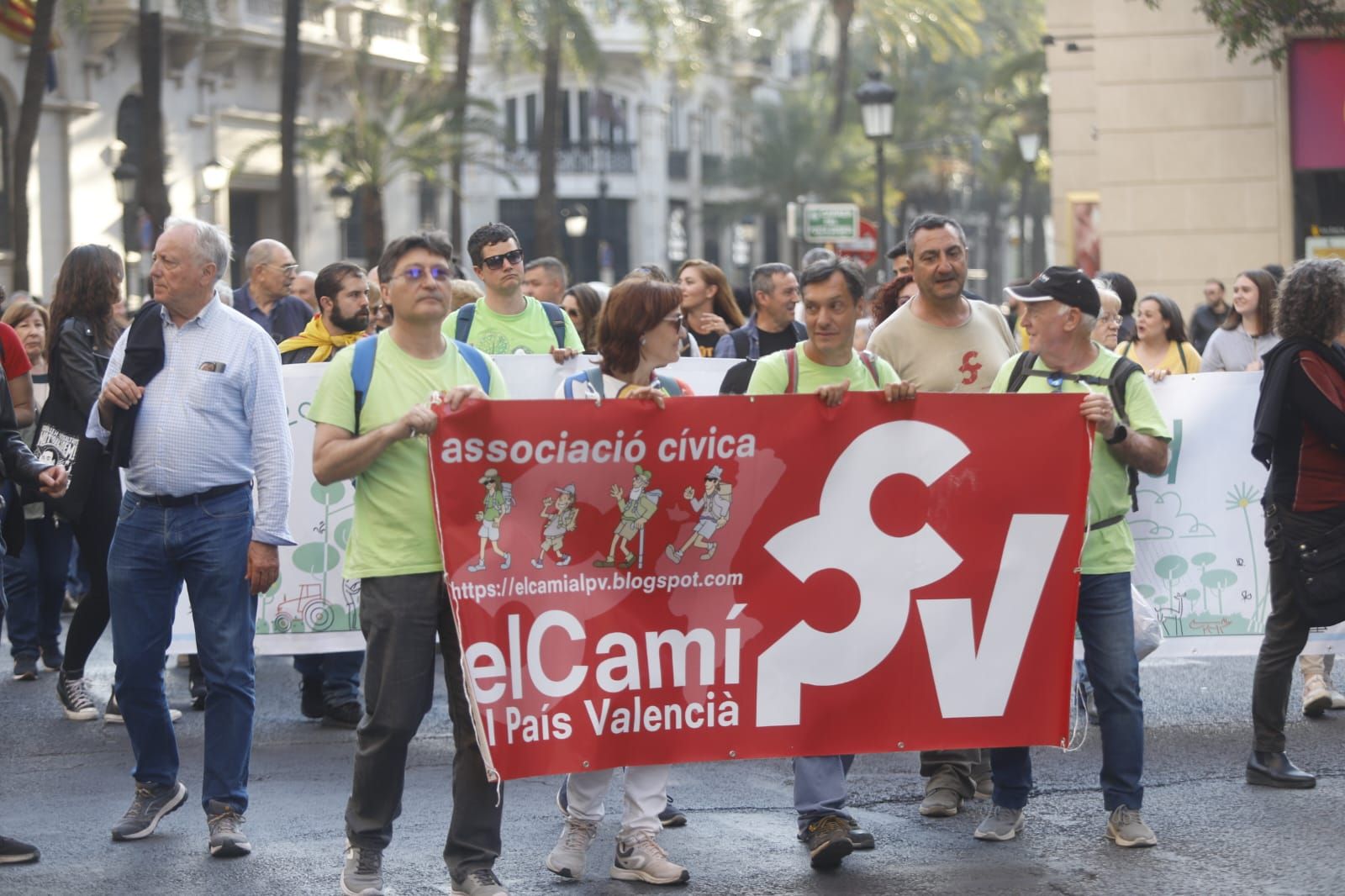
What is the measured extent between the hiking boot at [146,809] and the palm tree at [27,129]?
20.2 m

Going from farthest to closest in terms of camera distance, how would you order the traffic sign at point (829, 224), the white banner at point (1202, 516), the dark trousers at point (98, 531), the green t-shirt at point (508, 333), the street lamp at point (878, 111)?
the street lamp at point (878, 111)
the traffic sign at point (829, 224)
the green t-shirt at point (508, 333)
the white banner at point (1202, 516)
the dark trousers at point (98, 531)

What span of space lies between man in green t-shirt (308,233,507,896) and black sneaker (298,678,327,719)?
3333mm

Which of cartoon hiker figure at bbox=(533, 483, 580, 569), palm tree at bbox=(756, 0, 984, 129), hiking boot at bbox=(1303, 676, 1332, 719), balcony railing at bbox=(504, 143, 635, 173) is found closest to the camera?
cartoon hiker figure at bbox=(533, 483, 580, 569)

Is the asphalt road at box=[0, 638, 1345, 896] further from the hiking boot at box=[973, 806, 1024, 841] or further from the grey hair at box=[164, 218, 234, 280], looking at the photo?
the grey hair at box=[164, 218, 234, 280]

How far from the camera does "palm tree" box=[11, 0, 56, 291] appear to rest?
25297 millimetres

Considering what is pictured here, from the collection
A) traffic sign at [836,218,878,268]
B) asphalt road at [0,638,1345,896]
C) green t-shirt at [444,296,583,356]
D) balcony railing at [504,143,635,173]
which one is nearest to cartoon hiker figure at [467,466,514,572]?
asphalt road at [0,638,1345,896]

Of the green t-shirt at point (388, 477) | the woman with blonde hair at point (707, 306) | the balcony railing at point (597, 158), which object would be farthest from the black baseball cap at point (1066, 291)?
the balcony railing at point (597, 158)

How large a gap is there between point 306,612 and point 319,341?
1271mm

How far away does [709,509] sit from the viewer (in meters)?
5.91

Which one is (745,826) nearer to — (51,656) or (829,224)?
(51,656)

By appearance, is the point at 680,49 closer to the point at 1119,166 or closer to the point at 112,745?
A: the point at 1119,166

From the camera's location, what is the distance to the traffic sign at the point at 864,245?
24719 millimetres

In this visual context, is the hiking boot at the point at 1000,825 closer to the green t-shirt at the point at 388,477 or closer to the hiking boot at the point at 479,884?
the hiking boot at the point at 479,884

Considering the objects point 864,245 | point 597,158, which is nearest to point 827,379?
point 864,245
